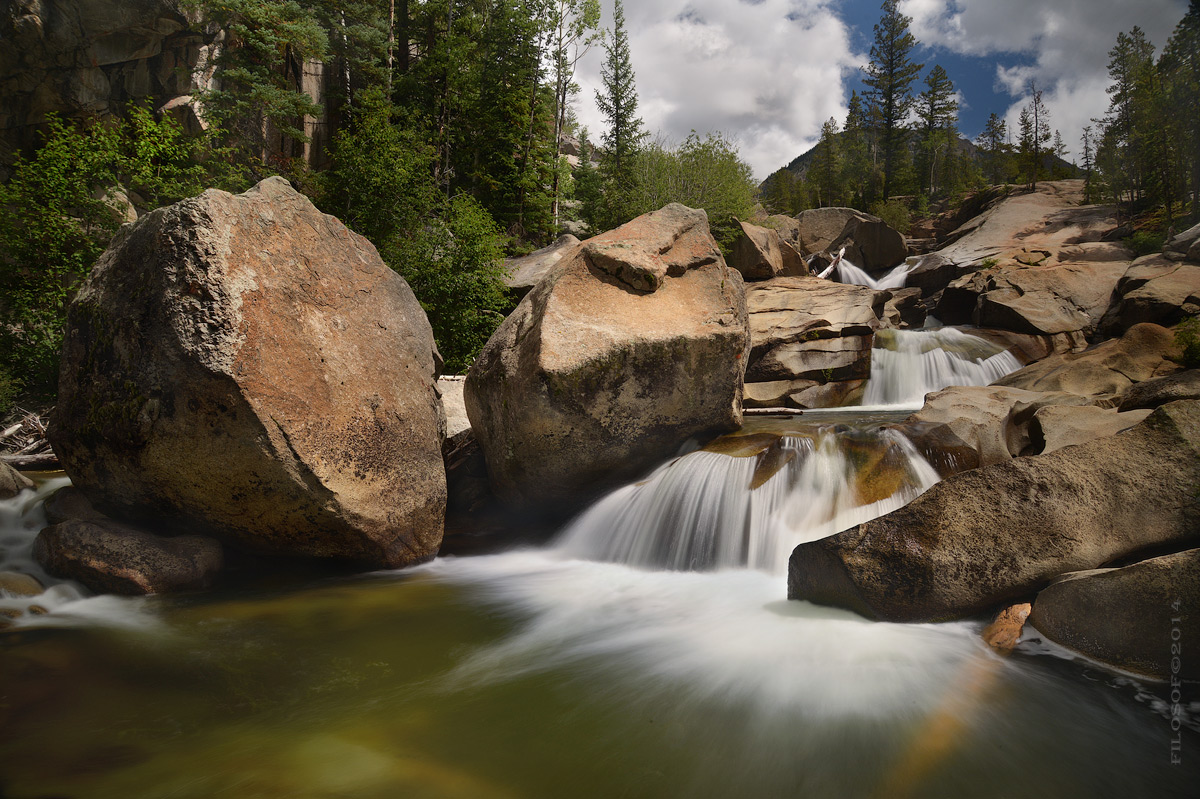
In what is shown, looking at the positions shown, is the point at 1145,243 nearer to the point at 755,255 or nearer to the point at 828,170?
the point at 755,255

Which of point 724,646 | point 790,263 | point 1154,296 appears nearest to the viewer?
point 724,646

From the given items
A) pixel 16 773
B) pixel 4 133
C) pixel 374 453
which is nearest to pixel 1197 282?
pixel 374 453

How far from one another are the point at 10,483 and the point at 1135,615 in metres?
10.00

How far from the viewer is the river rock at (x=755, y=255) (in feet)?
71.7

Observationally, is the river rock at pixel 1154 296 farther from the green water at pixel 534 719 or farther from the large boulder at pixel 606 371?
the green water at pixel 534 719

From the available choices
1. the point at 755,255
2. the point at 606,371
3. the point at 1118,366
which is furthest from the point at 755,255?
the point at 606,371

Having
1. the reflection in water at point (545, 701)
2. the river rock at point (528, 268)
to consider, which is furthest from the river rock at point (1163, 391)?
the river rock at point (528, 268)

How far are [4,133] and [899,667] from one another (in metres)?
26.1

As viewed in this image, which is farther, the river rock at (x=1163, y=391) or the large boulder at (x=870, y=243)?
the large boulder at (x=870, y=243)

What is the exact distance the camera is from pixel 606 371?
6734mm

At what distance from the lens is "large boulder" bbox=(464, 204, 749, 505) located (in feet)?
22.1

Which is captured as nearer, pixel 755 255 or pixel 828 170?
pixel 755 255

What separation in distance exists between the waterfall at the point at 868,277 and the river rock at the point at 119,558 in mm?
26043

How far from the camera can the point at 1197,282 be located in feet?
38.8
